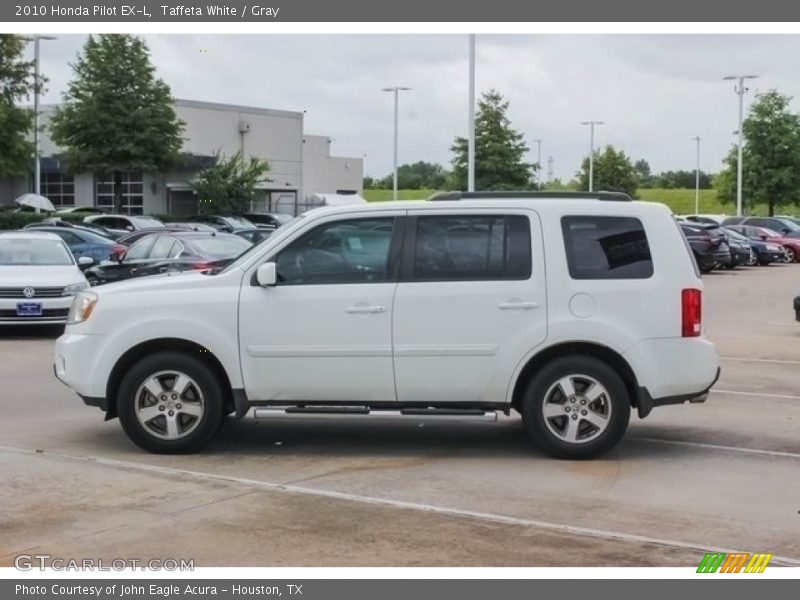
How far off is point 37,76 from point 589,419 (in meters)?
38.5

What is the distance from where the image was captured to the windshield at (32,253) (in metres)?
17.7

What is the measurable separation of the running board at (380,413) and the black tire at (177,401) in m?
0.36

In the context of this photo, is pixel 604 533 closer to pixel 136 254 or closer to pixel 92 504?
pixel 92 504

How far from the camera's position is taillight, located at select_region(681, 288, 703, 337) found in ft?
28.0

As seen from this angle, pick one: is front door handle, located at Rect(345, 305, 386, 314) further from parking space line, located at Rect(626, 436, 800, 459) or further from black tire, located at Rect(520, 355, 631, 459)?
parking space line, located at Rect(626, 436, 800, 459)

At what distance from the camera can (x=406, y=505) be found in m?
7.25

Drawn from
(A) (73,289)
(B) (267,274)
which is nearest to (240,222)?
(A) (73,289)

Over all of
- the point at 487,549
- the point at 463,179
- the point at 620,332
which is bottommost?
the point at 487,549

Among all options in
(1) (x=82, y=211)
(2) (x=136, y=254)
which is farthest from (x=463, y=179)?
(2) (x=136, y=254)

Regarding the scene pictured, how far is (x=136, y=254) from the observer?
68.7ft

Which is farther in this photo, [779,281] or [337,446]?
[779,281]

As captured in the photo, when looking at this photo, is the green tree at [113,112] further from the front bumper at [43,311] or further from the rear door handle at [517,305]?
the rear door handle at [517,305]

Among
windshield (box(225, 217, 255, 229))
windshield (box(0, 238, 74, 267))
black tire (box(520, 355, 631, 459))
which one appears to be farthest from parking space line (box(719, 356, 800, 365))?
windshield (box(225, 217, 255, 229))

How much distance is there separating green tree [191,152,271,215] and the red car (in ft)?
76.2
